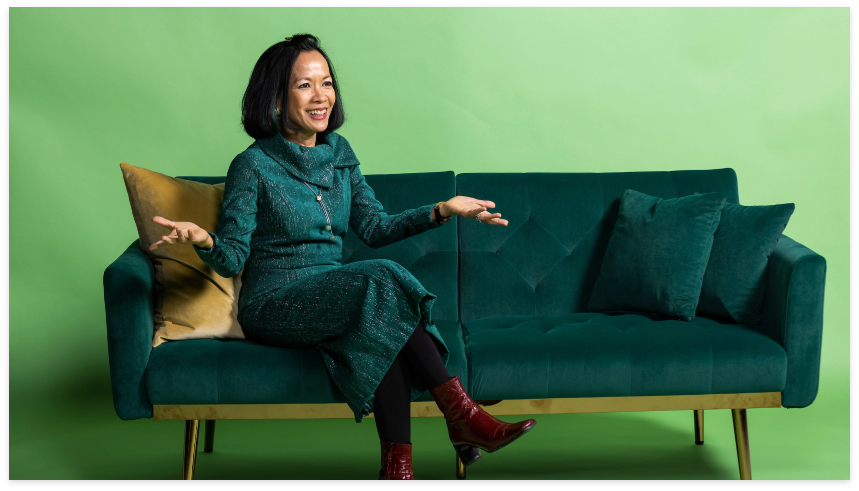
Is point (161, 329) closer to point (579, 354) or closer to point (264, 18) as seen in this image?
point (579, 354)

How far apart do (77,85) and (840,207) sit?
2993 mm

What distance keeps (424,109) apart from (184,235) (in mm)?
1589

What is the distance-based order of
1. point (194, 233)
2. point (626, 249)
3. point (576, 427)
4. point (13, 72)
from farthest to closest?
point (13, 72) → point (576, 427) → point (626, 249) → point (194, 233)

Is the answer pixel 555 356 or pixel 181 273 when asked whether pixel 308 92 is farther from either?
pixel 555 356

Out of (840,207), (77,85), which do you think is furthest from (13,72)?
(840,207)

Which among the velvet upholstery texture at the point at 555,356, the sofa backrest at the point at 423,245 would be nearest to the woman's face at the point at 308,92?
the sofa backrest at the point at 423,245

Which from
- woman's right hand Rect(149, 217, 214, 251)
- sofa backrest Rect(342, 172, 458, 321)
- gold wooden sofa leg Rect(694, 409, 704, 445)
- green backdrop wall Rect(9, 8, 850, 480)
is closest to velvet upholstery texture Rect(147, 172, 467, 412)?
sofa backrest Rect(342, 172, 458, 321)

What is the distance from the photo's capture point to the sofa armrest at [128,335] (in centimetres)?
225

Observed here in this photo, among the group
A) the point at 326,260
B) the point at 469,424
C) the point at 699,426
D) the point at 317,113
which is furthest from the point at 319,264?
the point at 699,426

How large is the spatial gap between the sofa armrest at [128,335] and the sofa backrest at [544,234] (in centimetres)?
101

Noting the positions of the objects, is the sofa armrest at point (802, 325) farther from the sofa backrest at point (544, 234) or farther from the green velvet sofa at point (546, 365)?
the sofa backrest at point (544, 234)

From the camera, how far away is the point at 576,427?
3137mm
